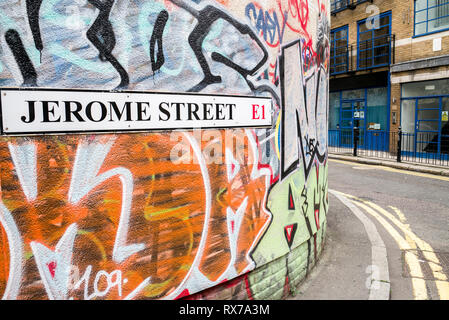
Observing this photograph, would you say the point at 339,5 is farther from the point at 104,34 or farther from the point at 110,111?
the point at 110,111

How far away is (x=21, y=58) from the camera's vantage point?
6.77ft

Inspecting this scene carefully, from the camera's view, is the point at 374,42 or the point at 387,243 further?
the point at 374,42

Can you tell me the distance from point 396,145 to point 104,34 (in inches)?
606

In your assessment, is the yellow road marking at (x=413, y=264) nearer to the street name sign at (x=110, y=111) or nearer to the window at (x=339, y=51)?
the street name sign at (x=110, y=111)

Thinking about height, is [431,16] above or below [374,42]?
above

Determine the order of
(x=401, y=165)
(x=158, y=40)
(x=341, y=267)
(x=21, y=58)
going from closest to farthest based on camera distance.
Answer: (x=21, y=58), (x=158, y=40), (x=341, y=267), (x=401, y=165)

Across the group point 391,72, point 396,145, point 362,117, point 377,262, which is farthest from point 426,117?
point 377,262

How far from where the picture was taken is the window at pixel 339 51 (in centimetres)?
1859

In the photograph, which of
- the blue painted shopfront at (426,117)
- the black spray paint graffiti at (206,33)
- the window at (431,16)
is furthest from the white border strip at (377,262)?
the window at (431,16)

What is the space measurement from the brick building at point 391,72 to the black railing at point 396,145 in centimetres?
4

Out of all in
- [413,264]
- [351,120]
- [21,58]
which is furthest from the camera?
[351,120]

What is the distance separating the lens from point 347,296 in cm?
383

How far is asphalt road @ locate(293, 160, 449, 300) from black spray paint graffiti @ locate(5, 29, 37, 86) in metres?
3.29
